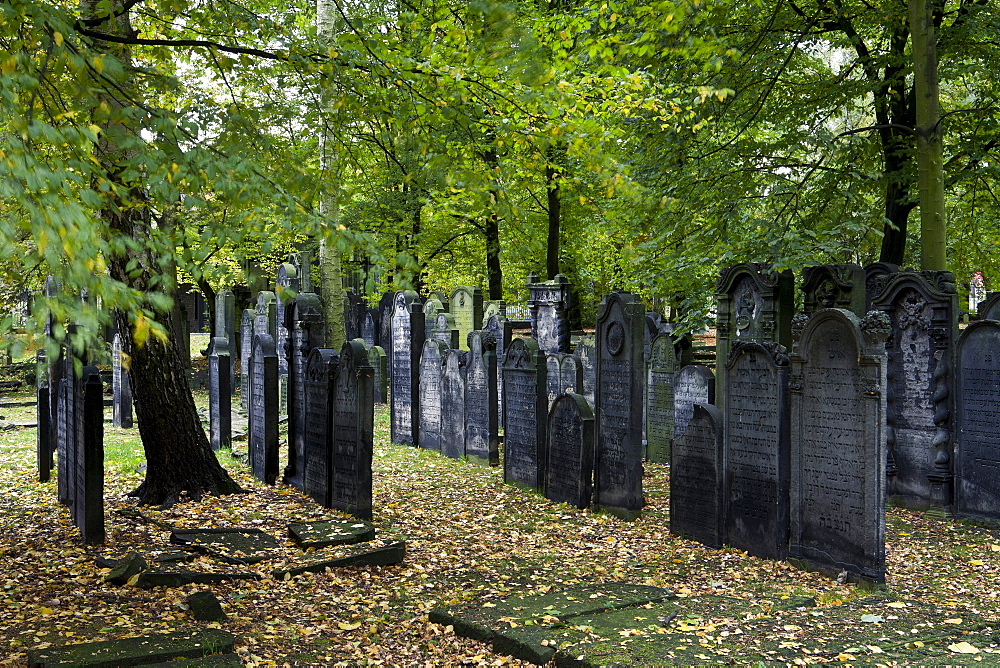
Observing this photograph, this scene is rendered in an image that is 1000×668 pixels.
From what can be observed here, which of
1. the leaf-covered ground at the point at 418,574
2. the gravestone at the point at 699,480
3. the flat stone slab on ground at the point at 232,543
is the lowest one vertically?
the leaf-covered ground at the point at 418,574

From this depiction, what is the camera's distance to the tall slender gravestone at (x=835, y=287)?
884 cm

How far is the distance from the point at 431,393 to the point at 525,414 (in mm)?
3156

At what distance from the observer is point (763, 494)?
6.70 meters

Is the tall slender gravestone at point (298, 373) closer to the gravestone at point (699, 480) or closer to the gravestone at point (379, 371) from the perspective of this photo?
the gravestone at point (699, 480)

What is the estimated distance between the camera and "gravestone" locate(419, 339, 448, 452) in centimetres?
1215

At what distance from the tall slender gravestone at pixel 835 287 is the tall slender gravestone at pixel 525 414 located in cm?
296

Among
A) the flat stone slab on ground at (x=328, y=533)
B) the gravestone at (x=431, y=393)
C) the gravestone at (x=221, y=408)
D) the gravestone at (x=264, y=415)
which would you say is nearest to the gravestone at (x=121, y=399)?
the gravestone at (x=221, y=408)

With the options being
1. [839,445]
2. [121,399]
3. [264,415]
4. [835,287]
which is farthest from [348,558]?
[121,399]

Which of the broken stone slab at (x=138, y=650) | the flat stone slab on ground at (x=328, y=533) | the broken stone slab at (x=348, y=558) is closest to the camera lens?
the broken stone slab at (x=138, y=650)

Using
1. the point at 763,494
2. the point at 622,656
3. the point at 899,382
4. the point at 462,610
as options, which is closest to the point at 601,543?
the point at 763,494

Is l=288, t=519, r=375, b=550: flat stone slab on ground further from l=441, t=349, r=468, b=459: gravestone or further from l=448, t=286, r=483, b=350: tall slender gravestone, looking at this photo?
l=448, t=286, r=483, b=350: tall slender gravestone

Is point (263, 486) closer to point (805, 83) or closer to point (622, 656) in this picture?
point (622, 656)

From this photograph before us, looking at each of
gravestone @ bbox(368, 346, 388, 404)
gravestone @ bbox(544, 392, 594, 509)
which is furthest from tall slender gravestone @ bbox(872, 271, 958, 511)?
gravestone @ bbox(368, 346, 388, 404)

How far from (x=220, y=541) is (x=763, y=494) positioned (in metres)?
4.37
